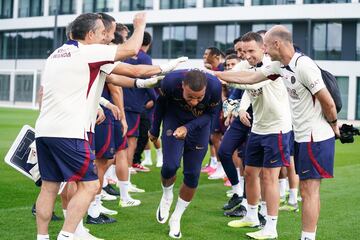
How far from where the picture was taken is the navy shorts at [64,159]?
204 inches

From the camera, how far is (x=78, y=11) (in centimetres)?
5625

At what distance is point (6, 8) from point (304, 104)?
6205cm

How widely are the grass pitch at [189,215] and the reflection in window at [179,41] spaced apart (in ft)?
129

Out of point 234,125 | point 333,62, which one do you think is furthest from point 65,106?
point 333,62

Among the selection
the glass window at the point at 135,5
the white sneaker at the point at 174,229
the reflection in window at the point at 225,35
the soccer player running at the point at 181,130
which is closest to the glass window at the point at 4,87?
the glass window at the point at 135,5

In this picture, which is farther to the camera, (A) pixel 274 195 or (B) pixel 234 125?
(B) pixel 234 125

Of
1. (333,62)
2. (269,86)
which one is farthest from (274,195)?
(333,62)

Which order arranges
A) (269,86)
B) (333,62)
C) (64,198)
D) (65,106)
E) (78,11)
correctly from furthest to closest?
(78,11), (333,62), (269,86), (64,198), (65,106)

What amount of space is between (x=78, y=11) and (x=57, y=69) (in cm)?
5276

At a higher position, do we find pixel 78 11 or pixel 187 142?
pixel 78 11

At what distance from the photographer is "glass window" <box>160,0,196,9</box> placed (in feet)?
159

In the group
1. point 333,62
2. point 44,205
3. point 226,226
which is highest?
point 333,62

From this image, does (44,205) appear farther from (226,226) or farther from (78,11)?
(78,11)

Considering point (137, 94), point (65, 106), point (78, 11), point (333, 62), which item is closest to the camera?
point (65, 106)
